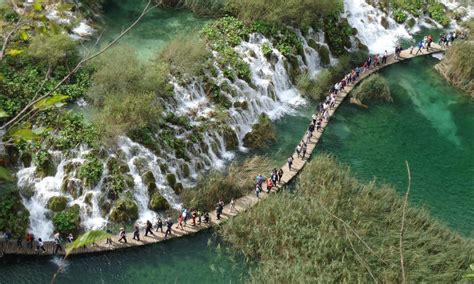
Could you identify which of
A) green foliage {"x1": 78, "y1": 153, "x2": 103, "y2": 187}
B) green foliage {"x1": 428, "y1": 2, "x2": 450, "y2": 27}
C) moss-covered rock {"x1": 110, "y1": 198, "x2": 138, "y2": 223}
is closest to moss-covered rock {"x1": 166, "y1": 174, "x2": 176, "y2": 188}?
moss-covered rock {"x1": 110, "y1": 198, "x2": 138, "y2": 223}

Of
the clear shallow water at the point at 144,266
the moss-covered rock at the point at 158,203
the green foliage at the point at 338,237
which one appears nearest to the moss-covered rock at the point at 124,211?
the moss-covered rock at the point at 158,203

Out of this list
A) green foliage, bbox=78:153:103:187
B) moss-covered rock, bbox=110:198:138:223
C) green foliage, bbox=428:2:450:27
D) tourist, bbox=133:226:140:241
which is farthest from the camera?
green foliage, bbox=428:2:450:27

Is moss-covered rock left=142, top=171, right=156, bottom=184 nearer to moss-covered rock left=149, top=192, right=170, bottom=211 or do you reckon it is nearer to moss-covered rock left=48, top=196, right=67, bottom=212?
moss-covered rock left=149, top=192, right=170, bottom=211

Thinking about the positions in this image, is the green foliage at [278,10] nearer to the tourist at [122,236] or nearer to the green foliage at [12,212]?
the tourist at [122,236]

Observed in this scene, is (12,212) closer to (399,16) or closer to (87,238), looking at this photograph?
(87,238)

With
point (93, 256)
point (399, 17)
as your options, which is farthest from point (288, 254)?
point (399, 17)

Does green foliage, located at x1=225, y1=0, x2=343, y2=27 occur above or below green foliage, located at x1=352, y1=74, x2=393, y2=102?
above

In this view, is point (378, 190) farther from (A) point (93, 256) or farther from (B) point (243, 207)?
(A) point (93, 256)
